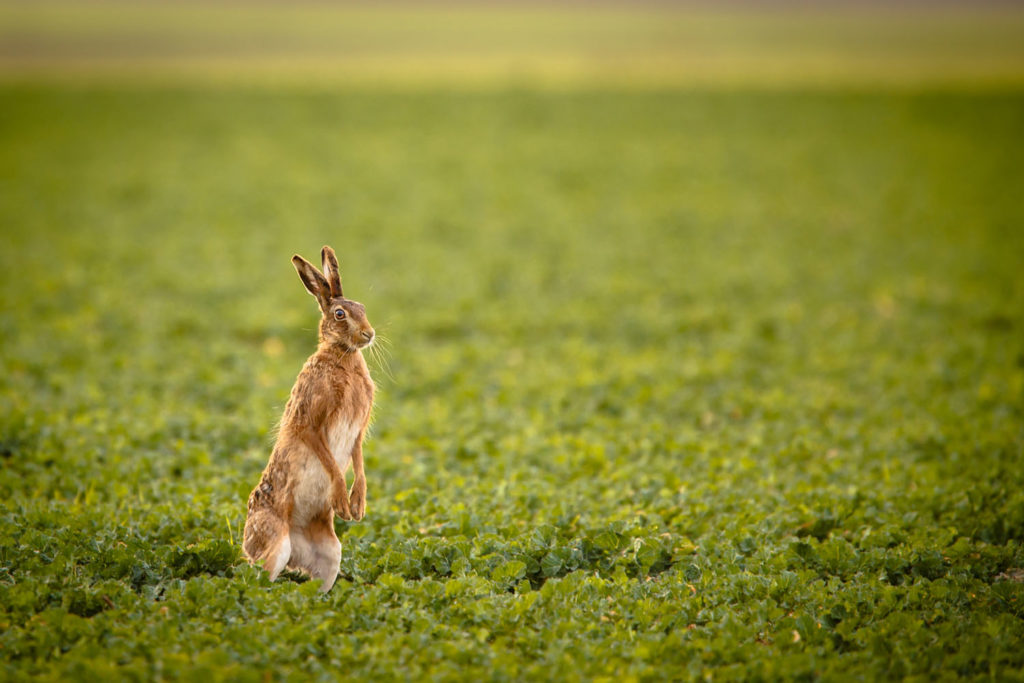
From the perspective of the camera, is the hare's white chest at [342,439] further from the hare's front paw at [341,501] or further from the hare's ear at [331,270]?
the hare's ear at [331,270]

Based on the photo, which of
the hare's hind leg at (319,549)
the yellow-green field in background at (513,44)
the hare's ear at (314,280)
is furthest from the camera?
the yellow-green field in background at (513,44)

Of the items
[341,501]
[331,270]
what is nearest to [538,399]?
[341,501]

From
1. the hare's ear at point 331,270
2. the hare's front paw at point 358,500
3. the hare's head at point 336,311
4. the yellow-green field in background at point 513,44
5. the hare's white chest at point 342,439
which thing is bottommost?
the hare's front paw at point 358,500

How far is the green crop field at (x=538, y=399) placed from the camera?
6875 mm

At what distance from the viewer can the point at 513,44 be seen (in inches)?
2751

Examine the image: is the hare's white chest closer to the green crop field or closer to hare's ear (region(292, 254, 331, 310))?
hare's ear (region(292, 254, 331, 310))

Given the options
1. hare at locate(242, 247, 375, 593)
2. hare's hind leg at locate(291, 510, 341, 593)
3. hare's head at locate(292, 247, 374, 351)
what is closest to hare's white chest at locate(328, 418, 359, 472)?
hare at locate(242, 247, 375, 593)

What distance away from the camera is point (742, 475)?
A: 33.1ft

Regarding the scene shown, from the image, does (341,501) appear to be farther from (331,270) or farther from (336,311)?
(331,270)

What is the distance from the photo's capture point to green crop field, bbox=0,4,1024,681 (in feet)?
22.6

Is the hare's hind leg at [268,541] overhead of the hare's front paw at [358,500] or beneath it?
beneath

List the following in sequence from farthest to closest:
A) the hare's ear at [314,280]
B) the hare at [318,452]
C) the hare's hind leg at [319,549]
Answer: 1. the hare's hind leg at [319,549]
2. the hare at [318,452]
3. the hare's ear at [314,280]

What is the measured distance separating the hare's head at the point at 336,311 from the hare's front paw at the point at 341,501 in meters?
0.95

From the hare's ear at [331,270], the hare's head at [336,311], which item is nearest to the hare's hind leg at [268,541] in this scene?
the hare's head at [336,311]
